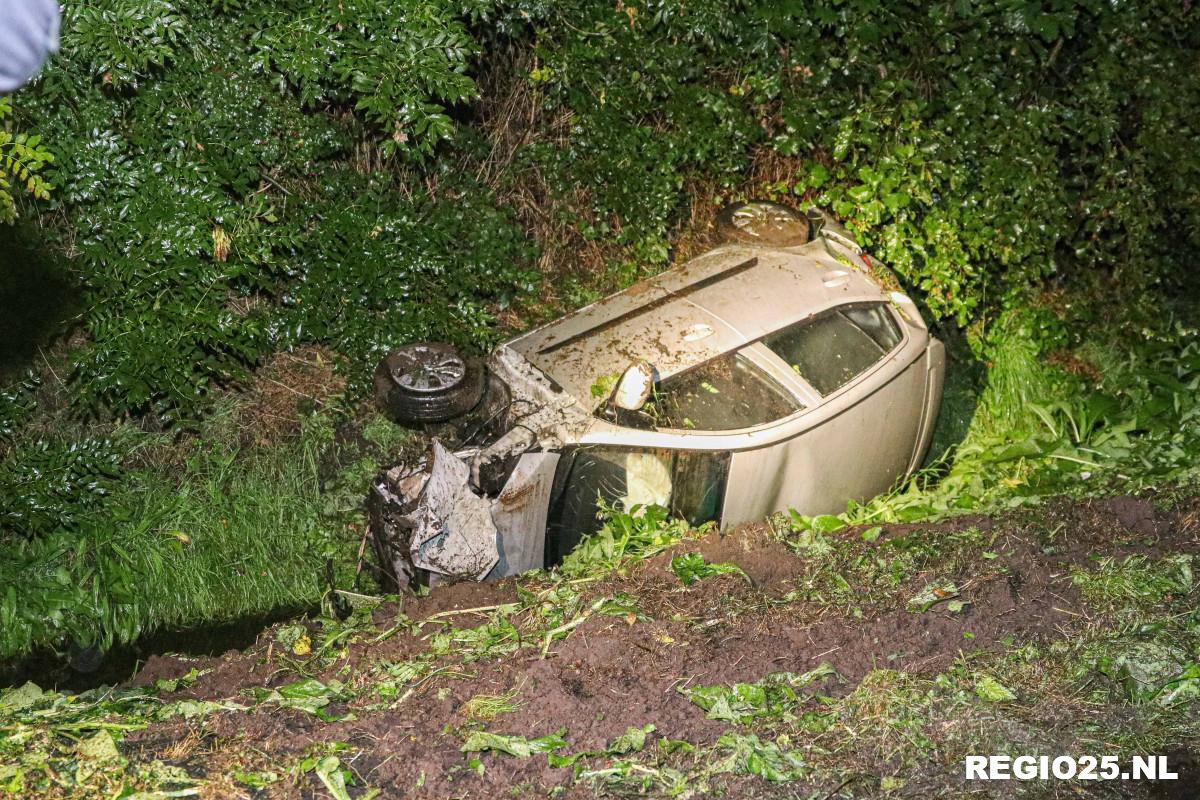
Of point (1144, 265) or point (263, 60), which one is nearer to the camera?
point (263, 60)

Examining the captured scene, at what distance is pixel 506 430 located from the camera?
213 inches

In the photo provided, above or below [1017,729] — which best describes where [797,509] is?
below

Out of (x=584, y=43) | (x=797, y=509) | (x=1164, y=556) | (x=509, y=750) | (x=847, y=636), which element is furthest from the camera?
(x=584, y=43)

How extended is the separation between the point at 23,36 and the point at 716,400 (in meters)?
4.00

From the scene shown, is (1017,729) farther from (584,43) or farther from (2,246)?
(2,246)

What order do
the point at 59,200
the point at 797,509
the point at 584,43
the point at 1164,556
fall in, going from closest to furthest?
the point at 1164,556 < the point at 797,509 < the point at 59,200 < the point at 584,43

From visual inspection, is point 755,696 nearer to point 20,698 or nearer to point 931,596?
point 931,596

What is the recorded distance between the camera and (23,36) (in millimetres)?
2098

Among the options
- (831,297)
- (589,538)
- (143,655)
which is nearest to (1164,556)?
(831,297)

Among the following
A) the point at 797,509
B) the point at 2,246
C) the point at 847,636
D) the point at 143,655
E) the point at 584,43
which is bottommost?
the point at 143,655

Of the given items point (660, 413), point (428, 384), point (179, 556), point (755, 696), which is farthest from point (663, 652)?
point (179, 556)

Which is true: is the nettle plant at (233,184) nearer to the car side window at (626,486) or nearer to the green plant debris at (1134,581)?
the car side window at (626,486)

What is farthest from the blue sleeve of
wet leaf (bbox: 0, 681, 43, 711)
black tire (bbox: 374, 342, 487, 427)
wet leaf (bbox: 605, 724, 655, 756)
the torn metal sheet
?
black tire (bbox: 374, 342, 487, 427)

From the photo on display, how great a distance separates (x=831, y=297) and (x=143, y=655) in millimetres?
4420
